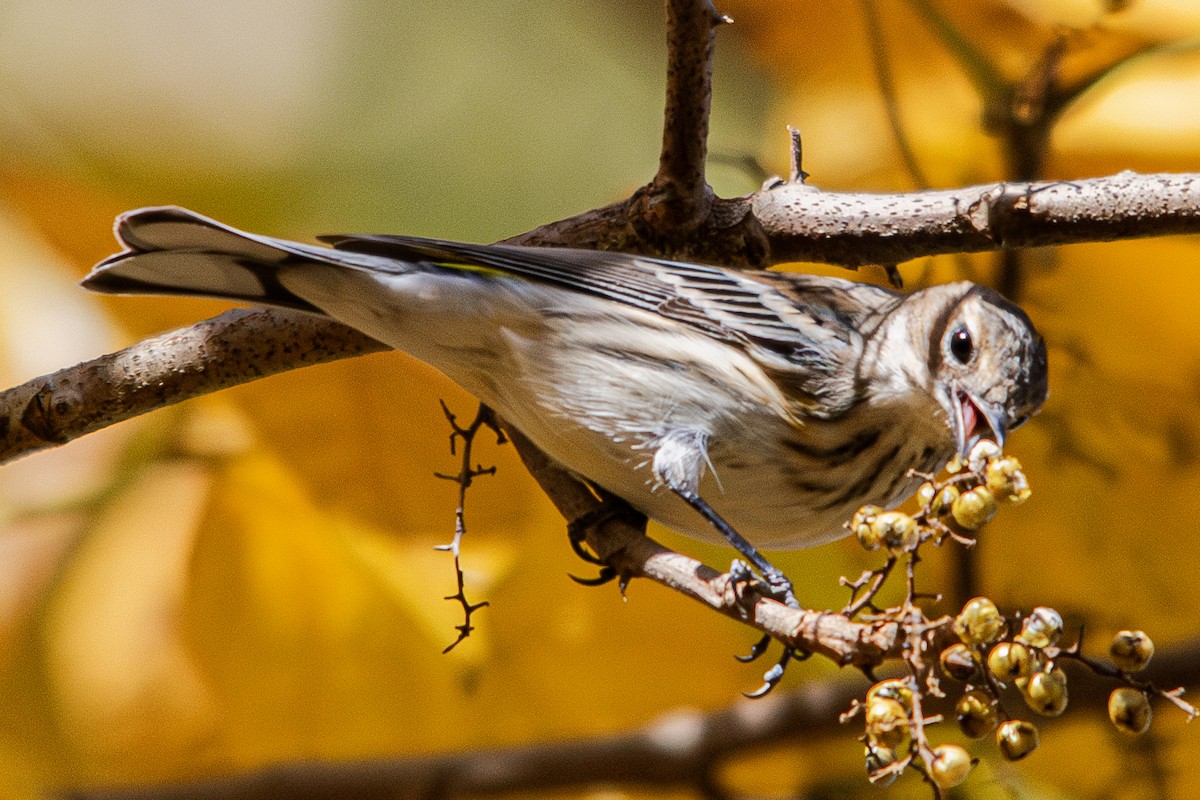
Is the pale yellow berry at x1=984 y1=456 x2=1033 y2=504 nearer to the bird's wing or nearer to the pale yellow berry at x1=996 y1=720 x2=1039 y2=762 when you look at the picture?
the pale yellow berry at x1=996 y1=720 x2=1039 y2=762

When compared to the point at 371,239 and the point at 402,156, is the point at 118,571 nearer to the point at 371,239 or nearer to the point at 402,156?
the point at 402,156

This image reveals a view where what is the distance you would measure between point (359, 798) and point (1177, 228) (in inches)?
79.5

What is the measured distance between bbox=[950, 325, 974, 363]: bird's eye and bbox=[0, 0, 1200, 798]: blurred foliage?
3.12 feet

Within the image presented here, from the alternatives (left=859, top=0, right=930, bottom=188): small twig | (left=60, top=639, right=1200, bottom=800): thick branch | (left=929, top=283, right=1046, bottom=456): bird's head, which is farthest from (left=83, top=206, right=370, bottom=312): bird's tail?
(left=859, top=0, right=930, bottom=188): small twig

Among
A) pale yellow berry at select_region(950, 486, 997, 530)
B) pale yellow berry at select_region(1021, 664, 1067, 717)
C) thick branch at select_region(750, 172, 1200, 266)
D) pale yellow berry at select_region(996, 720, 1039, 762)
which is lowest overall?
pale yellow berry at select_region(996, 720, 1039, 762)

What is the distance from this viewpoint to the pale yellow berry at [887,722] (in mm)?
927

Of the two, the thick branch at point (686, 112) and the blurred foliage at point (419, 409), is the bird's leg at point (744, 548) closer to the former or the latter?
the thick branch at point (686, 112)

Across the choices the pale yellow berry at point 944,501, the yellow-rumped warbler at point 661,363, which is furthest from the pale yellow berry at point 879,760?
the yellow-rumped warbler at point 661,363

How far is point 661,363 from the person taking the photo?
1.72 m

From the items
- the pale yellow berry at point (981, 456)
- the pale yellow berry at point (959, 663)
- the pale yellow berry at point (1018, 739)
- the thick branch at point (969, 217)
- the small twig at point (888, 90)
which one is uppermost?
the small twig at point (888, 90)

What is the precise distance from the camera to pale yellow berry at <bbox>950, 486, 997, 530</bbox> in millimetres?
989

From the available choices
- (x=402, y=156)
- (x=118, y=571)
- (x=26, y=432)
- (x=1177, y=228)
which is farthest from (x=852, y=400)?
(x=118, y=571)

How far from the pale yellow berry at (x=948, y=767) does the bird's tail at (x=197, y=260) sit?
3.41 ft

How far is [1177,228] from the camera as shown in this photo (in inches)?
56.9
